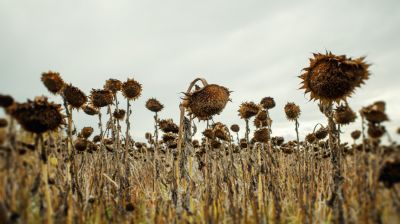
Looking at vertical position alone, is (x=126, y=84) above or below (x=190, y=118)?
above

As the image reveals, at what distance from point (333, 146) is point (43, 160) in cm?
320

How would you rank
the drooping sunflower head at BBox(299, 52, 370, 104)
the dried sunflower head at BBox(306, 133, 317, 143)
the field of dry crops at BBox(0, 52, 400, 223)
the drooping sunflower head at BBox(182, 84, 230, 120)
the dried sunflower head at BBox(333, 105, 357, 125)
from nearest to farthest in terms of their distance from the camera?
the field of dry crops at BBox(0, 52, 400, 223), the drooping sunflower head at BBox(299, 52, 370, 104), the dried sunflower head at BBox(333, 105, 357, 125), the drooping sunflower head at BBox(182, 84, 230, 120), the dried sunflower head at BBox(306, 133, 317, 143)

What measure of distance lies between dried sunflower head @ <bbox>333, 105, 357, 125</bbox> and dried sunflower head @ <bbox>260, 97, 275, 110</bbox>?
3.01 metres

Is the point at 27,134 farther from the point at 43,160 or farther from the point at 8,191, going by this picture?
the point at 8,191

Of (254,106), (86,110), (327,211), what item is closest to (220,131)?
(254,106)

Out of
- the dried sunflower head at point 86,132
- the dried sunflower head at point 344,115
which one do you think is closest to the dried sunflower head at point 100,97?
the dried sunflower head at point 86,132

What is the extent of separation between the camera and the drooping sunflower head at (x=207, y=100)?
4.16 m

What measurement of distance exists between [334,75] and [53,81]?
11.6 ft

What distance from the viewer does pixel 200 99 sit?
425 cm

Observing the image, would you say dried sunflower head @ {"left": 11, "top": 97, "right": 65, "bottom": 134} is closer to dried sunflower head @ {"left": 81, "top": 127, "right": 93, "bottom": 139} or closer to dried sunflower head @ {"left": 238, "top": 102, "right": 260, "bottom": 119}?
dried sunflower head @ {"left": 81, "top": 127, "right": 93, "bottom": 139}

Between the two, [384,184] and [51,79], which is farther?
[51,79]

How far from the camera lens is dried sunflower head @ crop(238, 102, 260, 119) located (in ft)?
21.5

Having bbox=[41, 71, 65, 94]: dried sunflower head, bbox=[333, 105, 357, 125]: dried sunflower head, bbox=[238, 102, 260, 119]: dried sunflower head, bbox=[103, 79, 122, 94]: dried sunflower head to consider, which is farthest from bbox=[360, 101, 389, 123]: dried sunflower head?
bbox=[103, 79, 122, 94]: dried sunflower head

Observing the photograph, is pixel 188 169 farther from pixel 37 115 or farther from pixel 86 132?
pixel 86 132
